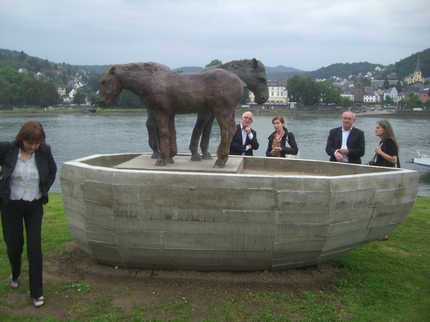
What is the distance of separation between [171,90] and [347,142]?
3216 millimetres

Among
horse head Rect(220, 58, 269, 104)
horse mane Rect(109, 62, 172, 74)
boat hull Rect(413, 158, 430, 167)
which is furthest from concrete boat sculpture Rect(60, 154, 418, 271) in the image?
boat hull Rect(413, 158, 430, 167)

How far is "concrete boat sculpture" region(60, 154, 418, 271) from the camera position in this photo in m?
4.72

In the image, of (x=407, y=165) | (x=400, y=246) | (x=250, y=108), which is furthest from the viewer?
(x=250, y=108)

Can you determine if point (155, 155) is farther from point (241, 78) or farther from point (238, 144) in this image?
point (238, 144)

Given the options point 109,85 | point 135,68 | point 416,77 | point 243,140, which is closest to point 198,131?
point 135,68

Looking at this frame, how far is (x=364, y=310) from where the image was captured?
Result: 4.51m

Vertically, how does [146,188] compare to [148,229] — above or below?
above

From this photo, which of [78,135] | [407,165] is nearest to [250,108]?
[78,135]

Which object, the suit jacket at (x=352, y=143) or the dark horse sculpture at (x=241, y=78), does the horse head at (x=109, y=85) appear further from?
the suit jacket at (x=352, y=143)

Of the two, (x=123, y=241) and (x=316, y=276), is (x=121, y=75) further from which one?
(x=316, y=276)

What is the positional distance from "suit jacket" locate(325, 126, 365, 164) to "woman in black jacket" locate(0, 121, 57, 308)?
4.57m

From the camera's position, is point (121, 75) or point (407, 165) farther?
point (407, 165)

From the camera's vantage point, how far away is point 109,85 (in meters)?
5.58

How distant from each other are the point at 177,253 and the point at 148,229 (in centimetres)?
45
